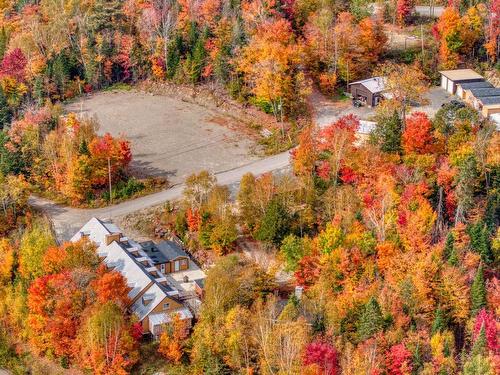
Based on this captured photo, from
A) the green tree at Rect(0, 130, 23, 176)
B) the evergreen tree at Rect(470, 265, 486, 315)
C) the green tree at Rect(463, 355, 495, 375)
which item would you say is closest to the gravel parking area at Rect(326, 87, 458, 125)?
the evergreen tree at Rect(470, 265, 486, 315)

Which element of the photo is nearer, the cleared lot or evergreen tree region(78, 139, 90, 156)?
evergreen tree region(78, 139, 90, 156)

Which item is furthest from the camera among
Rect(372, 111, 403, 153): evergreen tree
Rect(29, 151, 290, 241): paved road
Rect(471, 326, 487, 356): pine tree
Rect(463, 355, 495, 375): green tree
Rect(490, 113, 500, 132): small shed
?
Rect(490, 113, 500, 132): small shed

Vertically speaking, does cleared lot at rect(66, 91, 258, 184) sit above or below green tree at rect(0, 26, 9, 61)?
below

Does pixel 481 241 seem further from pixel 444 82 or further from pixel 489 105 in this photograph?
pixel 444 82

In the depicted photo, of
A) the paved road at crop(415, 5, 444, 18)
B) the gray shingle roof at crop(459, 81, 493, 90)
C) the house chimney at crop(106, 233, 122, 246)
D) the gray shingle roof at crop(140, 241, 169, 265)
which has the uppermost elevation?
the paved road at crop(415, 5, 444, 18)

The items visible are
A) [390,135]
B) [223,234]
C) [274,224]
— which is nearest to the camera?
[274,224]

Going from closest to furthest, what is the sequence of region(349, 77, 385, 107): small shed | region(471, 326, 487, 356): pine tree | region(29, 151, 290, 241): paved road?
region(471, 326, 487, 356): pine tree
region(29, 151, 290, 241): paved road
region(349, 77, 385, 107): small shed

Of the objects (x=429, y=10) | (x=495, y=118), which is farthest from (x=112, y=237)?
(x=429, y=10)

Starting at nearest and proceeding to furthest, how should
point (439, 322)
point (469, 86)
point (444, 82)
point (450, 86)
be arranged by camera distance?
point (439, 322) < point (469, 86) < point (450, 86) < point (444, 82)

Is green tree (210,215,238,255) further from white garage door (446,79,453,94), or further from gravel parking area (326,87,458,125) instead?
white garage door (446,79,453,94)
